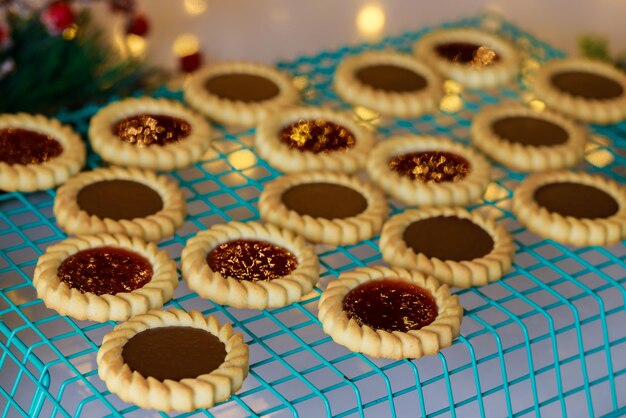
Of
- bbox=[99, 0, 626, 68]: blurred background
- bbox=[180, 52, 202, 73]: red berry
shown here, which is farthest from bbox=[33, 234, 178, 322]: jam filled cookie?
bbox=[99, 0, 626, 68]: blurred background

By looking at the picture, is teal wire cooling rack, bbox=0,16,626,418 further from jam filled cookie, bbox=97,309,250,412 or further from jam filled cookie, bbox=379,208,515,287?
jam filled cookie, bbox=97,309,250,412

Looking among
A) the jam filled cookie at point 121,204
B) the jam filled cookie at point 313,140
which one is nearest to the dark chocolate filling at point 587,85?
the jam filled cookie at point 313,140

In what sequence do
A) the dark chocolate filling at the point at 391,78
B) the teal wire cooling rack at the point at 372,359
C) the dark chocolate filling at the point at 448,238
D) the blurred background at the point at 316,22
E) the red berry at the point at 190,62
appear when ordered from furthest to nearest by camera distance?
1. the blurred background at the point at 316,22
2. the red berry at the point at 190,62
3. the dark chocolate filling at the point at 391,78
4. the teal wire cooling rack at the point at 372,359
5. the dark chocolate filling at the point at 448,238

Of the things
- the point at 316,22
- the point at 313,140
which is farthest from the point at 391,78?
the point at 316,22

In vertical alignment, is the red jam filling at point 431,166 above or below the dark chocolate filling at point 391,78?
below

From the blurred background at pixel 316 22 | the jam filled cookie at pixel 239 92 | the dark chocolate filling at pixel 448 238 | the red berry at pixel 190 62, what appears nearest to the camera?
the dark chocolate filling at pixel 448 238

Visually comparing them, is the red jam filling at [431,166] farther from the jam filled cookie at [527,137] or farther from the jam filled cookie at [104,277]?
the jam filled cookie at [104,277]
